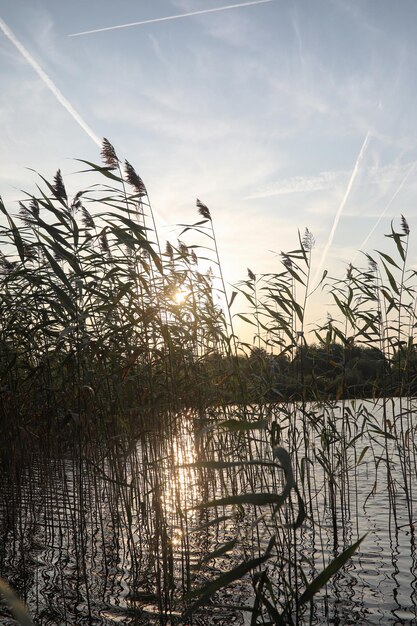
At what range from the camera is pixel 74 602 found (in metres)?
4.67

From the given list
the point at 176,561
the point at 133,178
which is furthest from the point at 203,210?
the point at 176,561

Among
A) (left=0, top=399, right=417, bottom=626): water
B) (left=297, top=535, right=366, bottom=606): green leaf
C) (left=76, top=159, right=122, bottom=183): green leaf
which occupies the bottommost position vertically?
(left=0, top=399, right=417, bottom=626): water

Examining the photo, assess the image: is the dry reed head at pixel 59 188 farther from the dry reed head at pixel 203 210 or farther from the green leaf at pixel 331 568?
the green leaf at pixel 331 568

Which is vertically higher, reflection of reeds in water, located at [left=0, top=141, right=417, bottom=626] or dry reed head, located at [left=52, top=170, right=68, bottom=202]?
dry reed head, located at [left=52, top=170, right=68, bottom=202]

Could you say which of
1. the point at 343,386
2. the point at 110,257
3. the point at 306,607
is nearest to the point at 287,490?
the point at 306,607

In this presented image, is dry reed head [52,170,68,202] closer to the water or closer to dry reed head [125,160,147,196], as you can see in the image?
dry reed head [125,160,147,196]

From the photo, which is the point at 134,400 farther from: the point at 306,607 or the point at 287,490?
the point at 287,490

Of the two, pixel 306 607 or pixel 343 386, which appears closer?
pixel 306 607

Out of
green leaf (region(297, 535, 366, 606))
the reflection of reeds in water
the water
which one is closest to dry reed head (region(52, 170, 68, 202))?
the reflection of reeds in water

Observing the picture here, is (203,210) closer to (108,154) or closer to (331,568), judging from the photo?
(108,154)

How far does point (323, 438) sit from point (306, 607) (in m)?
2.51

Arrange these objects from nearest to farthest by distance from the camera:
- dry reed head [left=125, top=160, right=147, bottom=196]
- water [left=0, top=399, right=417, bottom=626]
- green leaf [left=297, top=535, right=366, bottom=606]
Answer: green leaf [left=297, top=535, right=366, bottom=606]
water [left=0, top=399, right=417, bottom=626]
dry reed head [left=125, top=160, right=147, bottom=196]

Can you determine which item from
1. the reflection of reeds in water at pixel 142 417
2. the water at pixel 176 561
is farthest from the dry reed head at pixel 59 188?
the water at pixel 176 561

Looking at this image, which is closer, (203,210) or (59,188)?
(59,188)
